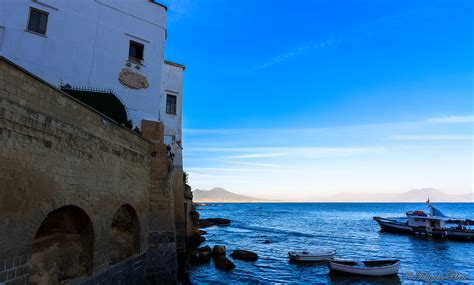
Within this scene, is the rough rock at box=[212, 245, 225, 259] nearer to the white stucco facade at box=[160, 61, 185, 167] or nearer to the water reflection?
the white stucco facade at box=[160, 61, 185, 167]

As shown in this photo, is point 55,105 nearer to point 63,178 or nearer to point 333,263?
point 63,178

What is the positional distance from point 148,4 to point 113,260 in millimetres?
14772

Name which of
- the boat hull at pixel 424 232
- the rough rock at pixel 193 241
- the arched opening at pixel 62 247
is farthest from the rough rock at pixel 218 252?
the boat hull at pixel 424 232

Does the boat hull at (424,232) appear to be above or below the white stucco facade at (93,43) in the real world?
below

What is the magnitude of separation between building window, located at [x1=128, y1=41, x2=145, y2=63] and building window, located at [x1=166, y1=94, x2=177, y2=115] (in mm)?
5459

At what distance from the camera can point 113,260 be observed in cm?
1069

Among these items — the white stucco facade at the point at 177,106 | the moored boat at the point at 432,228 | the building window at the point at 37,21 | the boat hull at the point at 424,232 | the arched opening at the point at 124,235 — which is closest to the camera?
the arched opening at the point at 124,235

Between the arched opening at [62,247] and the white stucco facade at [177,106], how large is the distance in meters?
13.0

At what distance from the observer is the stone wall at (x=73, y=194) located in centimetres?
625

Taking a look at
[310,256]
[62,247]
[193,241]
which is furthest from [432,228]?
[62,247]

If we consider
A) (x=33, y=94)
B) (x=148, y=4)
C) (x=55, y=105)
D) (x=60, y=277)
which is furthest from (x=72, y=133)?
(x=148, y=4)

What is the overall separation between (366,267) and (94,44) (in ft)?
69.6

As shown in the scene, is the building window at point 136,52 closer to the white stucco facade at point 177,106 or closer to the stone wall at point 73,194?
the white stucco facade at point 177,106

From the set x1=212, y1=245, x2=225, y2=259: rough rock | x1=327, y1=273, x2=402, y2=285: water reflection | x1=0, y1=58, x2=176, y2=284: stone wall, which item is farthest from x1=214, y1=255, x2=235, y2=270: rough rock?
x1=0, y1=58, x2=176, y2=284: stone wall
